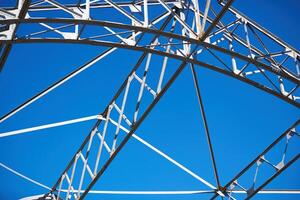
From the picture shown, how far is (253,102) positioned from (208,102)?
2107 mm

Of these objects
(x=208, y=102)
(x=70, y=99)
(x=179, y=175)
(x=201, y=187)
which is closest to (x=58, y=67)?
(x=70, y=99)

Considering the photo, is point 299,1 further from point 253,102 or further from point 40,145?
point 40,145

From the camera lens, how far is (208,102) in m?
20.2

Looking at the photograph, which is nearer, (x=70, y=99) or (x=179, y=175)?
(x=70, y=99)

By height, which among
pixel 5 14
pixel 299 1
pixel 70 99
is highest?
pixel 299 1

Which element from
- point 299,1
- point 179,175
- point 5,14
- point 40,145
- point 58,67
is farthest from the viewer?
point 179,175


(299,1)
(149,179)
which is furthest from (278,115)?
(149,179)

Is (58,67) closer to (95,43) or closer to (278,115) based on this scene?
(95,43)

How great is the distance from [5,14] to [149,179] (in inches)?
572

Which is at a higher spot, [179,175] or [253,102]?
[253,102]

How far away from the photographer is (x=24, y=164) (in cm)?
1986

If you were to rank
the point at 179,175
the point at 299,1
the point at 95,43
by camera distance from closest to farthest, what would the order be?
the point at 95,43, the point at 299,1, the point at 179,175

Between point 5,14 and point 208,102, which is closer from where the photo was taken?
point 5,14

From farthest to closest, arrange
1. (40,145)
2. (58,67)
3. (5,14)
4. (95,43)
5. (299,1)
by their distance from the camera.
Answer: (40,145) < (58,67) < (299,1) < (95,43) < (5,14)
